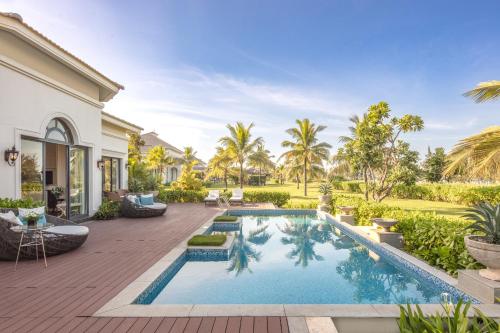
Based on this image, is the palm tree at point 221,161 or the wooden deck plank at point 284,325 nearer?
the wooden deck plank at point 284,325

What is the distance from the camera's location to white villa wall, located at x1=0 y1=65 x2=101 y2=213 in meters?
7.18

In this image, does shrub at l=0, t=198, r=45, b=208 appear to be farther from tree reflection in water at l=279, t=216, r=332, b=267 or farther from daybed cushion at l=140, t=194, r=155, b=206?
tree reflection in water at l=279, t=216, r=332, b=267

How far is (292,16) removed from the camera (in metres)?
11.5

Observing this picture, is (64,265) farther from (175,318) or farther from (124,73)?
(124,73)

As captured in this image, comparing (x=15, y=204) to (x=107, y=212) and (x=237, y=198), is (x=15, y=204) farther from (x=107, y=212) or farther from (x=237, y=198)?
(x=237, y=198)

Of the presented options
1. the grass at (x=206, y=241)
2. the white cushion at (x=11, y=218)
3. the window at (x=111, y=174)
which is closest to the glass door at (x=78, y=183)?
the window at (x=111, y=174)

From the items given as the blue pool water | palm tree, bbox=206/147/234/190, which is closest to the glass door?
the blue pool water

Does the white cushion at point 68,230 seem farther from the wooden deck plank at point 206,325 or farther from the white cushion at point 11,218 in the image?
the wooden deck plank at point 206,325

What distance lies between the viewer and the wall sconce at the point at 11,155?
718 cm

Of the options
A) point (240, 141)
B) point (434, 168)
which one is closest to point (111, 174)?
point (240, 141)

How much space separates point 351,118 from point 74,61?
17380mm

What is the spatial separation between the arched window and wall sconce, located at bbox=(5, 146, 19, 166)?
5.43 ft

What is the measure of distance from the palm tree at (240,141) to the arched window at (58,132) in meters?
15.3

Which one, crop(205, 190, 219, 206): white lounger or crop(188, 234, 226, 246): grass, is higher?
crop(205, 190, 219, 206): white lounger
